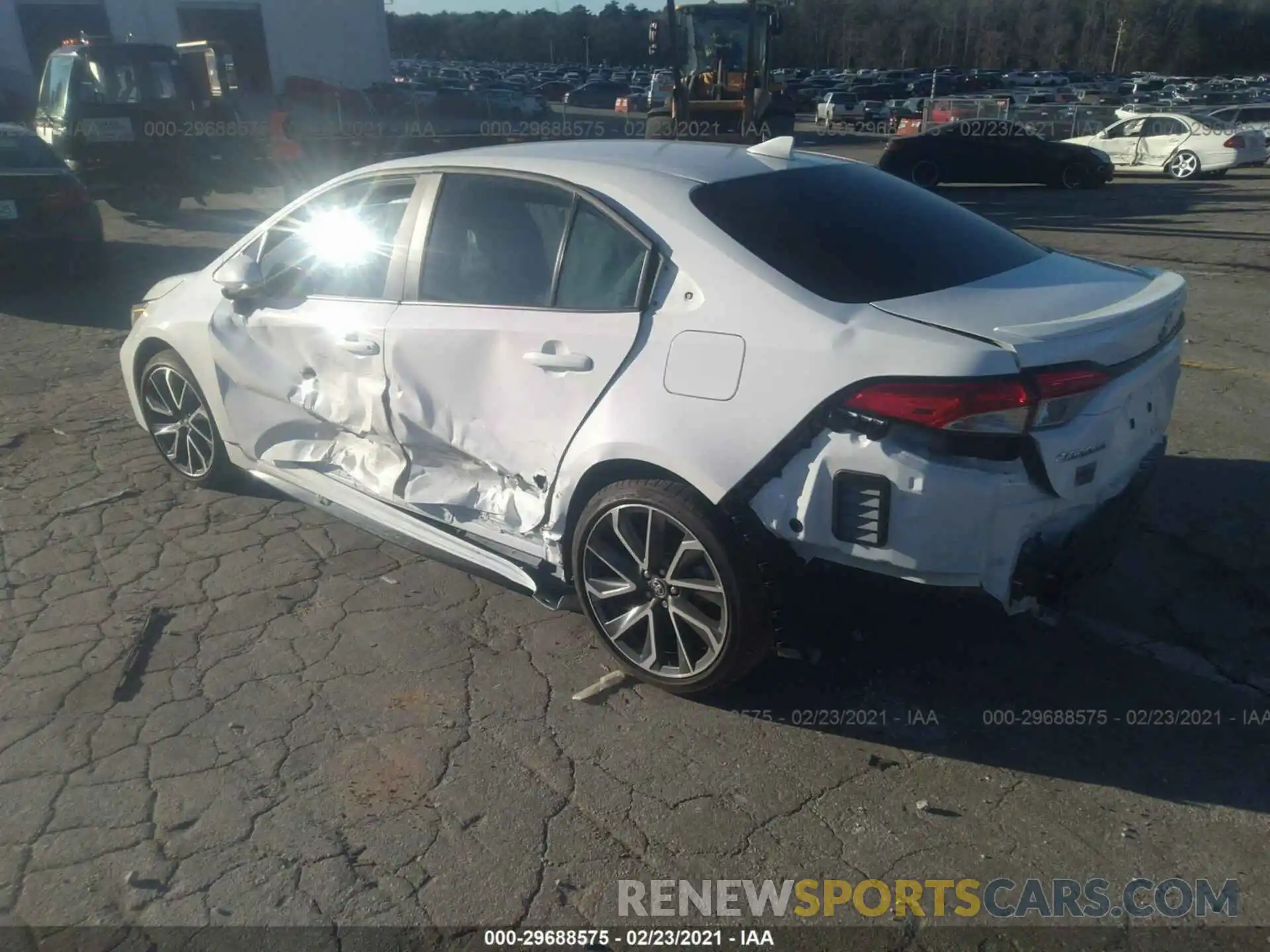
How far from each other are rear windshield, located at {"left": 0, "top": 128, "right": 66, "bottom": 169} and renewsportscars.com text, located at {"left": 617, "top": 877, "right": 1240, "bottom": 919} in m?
10.4

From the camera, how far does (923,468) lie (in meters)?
2.73

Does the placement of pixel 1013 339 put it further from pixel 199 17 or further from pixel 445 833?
pixel 199 17

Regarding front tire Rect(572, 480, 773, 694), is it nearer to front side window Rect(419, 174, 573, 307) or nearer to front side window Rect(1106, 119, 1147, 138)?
front side window Rect(419, 174, 573, 307)

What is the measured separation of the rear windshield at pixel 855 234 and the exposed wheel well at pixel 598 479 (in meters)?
0.74

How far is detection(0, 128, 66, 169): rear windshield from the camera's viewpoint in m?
10.0

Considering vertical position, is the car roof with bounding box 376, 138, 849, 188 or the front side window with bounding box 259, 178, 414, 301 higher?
the car roof with bounding box 376, 138, 849, 188

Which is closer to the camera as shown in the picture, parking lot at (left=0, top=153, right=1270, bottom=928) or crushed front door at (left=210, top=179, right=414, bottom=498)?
parking lot at (left=0, top=153, right=1270, bottom=928)

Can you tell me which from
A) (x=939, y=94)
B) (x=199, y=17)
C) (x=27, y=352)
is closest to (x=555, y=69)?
(x=939, y=94)

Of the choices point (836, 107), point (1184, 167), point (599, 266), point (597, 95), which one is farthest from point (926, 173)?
point (597, 95)

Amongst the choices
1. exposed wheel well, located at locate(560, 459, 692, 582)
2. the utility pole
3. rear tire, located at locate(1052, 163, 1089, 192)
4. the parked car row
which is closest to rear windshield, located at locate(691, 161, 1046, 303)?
exposed wheel well, located at locate(560, 459, 692, 582)

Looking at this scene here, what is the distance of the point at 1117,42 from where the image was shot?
76.4 m

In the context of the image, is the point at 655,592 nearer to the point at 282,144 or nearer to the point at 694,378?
the point at 694,378

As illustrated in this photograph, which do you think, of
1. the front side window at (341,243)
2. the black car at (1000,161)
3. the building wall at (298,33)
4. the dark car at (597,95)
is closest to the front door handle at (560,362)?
the front side window at (341,243)

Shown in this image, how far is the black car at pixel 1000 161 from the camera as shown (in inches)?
763
